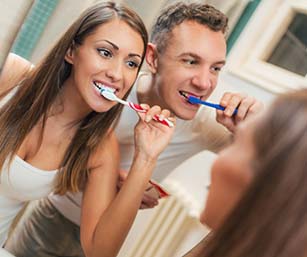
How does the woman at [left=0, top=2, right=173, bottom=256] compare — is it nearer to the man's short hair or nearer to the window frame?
the man's short hair

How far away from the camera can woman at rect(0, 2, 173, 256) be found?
0.53 m

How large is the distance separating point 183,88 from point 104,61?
112 millimetres

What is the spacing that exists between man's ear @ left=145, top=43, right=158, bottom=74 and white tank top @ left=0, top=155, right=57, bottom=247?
187 mm

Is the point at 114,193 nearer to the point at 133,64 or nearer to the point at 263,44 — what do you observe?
the point at 133,64

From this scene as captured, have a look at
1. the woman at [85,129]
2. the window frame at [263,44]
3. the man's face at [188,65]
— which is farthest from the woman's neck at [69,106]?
the window frame at [263,44]

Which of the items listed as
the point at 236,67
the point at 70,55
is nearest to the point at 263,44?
the point at 236,67

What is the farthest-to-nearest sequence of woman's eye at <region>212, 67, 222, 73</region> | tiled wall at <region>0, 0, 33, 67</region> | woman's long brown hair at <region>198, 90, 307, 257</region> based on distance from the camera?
woman's eye at <region>212, 67, 222, 73</region> → tiled wall at <region>0, 0, 33, 67</region> → woman's long brown hair at <region>198, 90, 307, 257</region>

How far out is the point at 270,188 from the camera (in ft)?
1.12

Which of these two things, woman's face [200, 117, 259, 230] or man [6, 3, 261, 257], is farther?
man [6, 3, 261, 257]

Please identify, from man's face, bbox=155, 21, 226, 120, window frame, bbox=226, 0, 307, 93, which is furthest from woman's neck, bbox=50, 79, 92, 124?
window frame, bbox=226, 0, 307, 93

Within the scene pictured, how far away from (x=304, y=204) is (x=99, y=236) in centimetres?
32

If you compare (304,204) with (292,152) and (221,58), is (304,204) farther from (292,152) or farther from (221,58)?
(221,58)

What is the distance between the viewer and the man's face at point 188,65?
56 cm

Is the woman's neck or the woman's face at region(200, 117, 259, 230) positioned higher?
the woman's face at region(200, 117, 259, 230)
